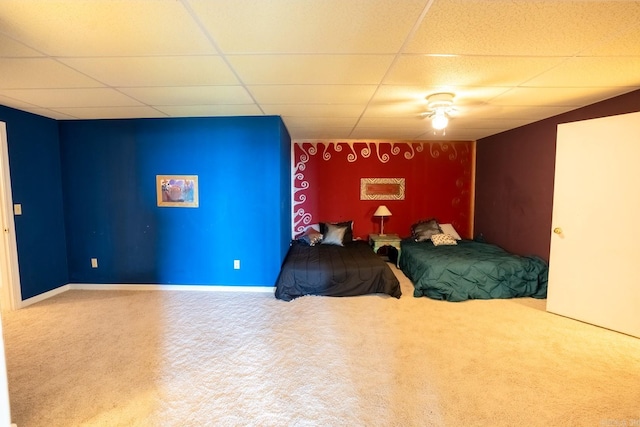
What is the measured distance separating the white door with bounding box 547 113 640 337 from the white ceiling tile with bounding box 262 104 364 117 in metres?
2.17

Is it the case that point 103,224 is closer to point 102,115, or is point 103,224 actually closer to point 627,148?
point 102,115

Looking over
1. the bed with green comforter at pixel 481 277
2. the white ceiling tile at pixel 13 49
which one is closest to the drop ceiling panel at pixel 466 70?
the bed with green comforter at pixel 481 277

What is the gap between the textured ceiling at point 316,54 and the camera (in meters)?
1.34

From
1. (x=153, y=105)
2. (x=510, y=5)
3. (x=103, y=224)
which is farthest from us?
(x=103, y=224)

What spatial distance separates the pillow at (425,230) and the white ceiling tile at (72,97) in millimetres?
4256

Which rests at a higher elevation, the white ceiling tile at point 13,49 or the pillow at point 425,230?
the white ceiling tile at point 13,49

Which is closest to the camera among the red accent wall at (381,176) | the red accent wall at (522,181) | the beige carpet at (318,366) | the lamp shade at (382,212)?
the beige carpet at (318,366)

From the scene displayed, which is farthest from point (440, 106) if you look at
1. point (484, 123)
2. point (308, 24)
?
point (308, 24)

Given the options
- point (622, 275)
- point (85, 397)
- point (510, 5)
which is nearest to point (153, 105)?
point (85, 397)

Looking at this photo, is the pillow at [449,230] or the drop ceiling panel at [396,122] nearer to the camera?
the drop ceiling panel at [396,122]

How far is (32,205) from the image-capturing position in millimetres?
3217

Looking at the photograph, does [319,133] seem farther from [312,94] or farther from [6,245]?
[6,245]

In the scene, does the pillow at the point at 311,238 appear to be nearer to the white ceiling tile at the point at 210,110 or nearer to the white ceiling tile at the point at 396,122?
the white ceiling tile at the point at 396,122

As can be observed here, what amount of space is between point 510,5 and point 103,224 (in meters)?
4.62
